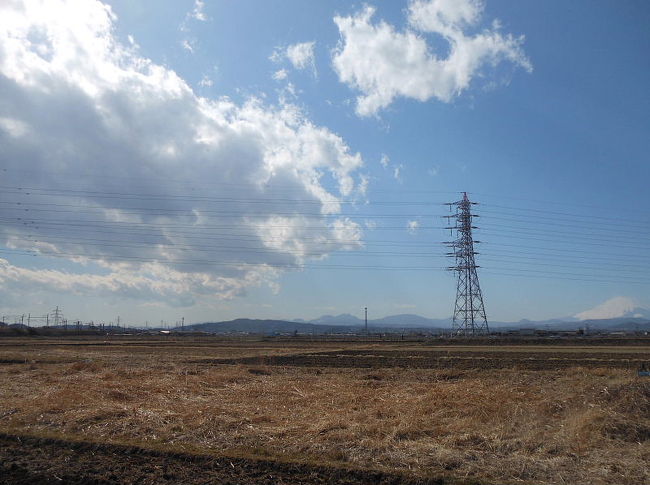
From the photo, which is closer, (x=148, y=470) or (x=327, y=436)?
(x=148, y=470)

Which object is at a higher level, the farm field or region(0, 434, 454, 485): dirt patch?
the farm field

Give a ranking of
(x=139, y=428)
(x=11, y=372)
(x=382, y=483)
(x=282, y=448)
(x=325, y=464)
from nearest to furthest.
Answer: (x=382, y=483) → (x=325, y=464) → (x=282, y=448) → (x=139, y=428) → (x=11, y=372)

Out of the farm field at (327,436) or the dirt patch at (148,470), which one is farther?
the farm field at (327,436)

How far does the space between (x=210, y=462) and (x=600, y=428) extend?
8213 mm

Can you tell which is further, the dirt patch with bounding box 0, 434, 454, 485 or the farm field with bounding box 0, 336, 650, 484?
the farm field with bounding box 0, 336, 650, 484

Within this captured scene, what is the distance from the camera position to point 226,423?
12820 millimetres

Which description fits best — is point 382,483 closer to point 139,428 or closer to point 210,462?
point 210,462

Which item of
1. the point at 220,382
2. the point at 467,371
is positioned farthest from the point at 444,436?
the point at 467,371

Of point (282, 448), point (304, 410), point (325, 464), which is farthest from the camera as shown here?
point (304, 410)

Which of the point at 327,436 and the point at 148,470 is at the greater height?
the point at 327,436

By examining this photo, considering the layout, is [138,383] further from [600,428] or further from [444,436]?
[600,428]

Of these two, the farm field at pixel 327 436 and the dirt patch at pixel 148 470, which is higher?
the farm field at pixel 327 436

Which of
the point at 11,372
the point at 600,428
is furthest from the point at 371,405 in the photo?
the point at 11,372

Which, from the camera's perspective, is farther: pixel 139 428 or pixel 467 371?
pixel 467 371
